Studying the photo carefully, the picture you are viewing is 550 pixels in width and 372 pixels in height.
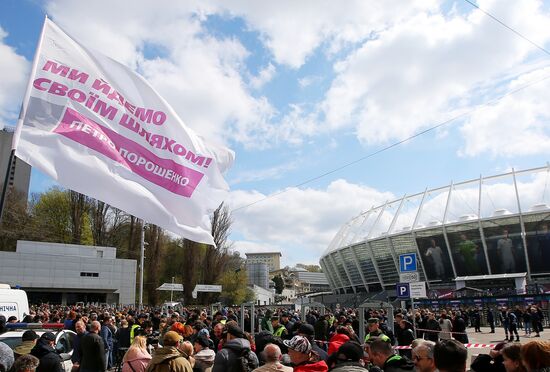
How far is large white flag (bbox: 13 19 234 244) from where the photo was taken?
5.82 metres

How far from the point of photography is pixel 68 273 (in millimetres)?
48875

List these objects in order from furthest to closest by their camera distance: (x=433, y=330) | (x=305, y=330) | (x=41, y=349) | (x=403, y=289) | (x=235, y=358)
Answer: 1. (x=433, y=330)
2. (x=403, y=289)
3. (x=305, y=330)
4. (x=41, y=349)
5. (x=235, y=358)

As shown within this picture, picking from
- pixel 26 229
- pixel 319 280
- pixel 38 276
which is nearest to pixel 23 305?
pixel 38 276

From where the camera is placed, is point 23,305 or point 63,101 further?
point 23,305

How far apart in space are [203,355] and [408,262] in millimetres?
7387

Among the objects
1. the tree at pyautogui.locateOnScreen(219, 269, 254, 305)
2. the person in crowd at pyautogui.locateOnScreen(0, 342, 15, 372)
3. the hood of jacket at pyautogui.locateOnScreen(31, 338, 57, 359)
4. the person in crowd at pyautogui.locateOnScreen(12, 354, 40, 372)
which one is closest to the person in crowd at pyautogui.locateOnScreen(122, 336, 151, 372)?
the hood of jacket at pyautogui.locateOnScreen(31, 338, 57, 359)

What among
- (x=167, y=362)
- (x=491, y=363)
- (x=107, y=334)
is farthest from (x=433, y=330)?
(x=167, y=362)

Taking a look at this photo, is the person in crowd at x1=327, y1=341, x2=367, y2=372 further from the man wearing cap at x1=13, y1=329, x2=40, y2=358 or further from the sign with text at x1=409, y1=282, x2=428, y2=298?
the sign with text at x1=409, y1=282, x2=428, y2=298

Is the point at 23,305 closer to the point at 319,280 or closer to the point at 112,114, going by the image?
the point at 112,114

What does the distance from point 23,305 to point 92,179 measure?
27.9 ft

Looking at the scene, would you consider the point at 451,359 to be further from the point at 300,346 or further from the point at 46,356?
the point at 46,356

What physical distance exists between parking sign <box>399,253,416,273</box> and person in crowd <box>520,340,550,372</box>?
8.50m

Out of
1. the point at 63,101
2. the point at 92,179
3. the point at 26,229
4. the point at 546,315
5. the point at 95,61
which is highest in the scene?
the point at 26,229

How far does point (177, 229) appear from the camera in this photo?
712 cm
